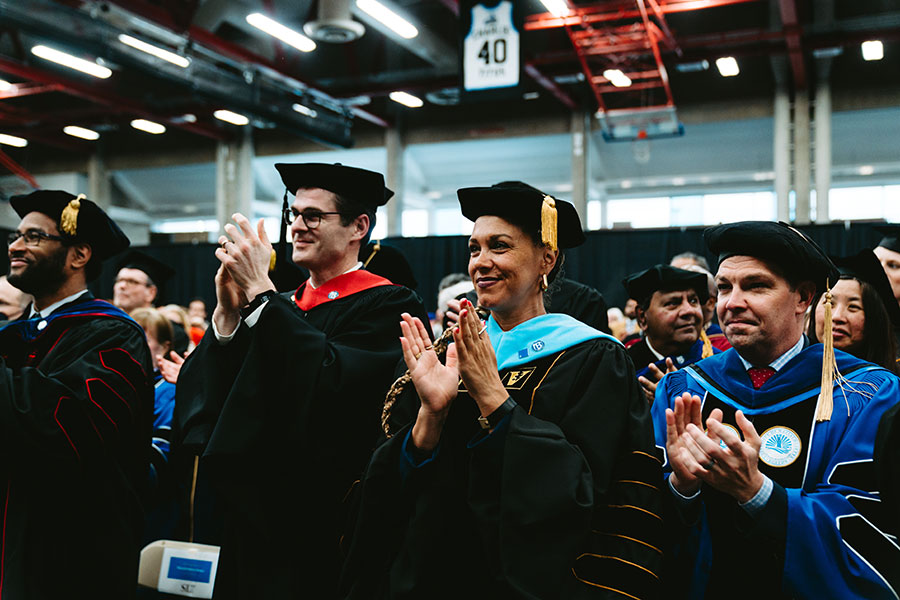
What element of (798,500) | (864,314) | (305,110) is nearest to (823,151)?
(305,110)

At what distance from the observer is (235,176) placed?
17.7 metres

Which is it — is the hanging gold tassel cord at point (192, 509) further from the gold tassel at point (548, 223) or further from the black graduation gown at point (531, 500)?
the gold tassel at point (548, 223)

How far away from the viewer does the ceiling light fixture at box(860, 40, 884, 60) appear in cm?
1191

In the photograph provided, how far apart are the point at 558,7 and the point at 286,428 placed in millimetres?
9597

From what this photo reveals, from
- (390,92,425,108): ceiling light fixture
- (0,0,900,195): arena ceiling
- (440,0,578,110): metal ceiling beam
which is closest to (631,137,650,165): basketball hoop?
(0,0,900,195): arena ceiling

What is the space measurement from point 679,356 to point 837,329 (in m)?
1.19

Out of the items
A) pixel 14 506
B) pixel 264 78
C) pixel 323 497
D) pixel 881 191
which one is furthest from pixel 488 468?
pixel 881 191

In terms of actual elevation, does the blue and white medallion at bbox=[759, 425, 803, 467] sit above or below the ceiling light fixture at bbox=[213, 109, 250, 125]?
below

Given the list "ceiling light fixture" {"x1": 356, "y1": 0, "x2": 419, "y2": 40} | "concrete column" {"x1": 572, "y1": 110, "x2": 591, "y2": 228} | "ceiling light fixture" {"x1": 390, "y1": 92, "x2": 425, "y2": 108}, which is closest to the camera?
"ceiling light fixture" {"x1": 356, "y1": 0, "x2": 419, "y2": 40}

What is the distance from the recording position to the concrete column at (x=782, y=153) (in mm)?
Result: 13492

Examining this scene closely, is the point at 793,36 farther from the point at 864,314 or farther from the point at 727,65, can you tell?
the point at 864,314

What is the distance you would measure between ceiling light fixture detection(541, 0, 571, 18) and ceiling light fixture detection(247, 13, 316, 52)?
360 centimetres

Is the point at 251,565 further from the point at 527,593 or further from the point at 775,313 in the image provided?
the point at 775,313

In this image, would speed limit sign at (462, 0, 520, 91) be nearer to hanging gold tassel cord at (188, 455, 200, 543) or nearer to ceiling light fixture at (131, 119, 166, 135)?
hanging gold tassel cord at (188, 455, 200, 543)
